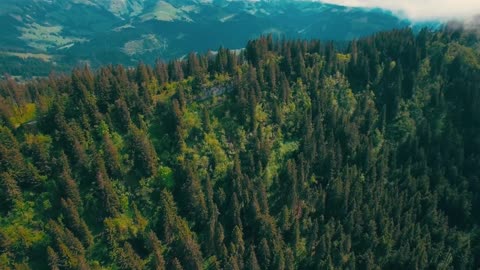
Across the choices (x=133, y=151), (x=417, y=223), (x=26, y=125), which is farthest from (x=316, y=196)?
(x=26, y=125)

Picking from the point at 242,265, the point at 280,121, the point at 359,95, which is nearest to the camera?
the point at 242,265

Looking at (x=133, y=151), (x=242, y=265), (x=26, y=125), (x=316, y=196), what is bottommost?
(x=242, y=265)

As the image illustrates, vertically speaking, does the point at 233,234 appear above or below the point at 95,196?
below

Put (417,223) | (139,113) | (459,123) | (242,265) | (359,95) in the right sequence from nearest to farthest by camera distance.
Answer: (242,265) < (417,223) < (139,113) < (459,123) < (359,95)

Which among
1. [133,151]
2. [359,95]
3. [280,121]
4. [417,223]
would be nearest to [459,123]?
[359,95]

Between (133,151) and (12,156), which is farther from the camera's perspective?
(133,151)

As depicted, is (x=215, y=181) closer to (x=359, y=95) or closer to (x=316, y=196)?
(x=316, y=196)
